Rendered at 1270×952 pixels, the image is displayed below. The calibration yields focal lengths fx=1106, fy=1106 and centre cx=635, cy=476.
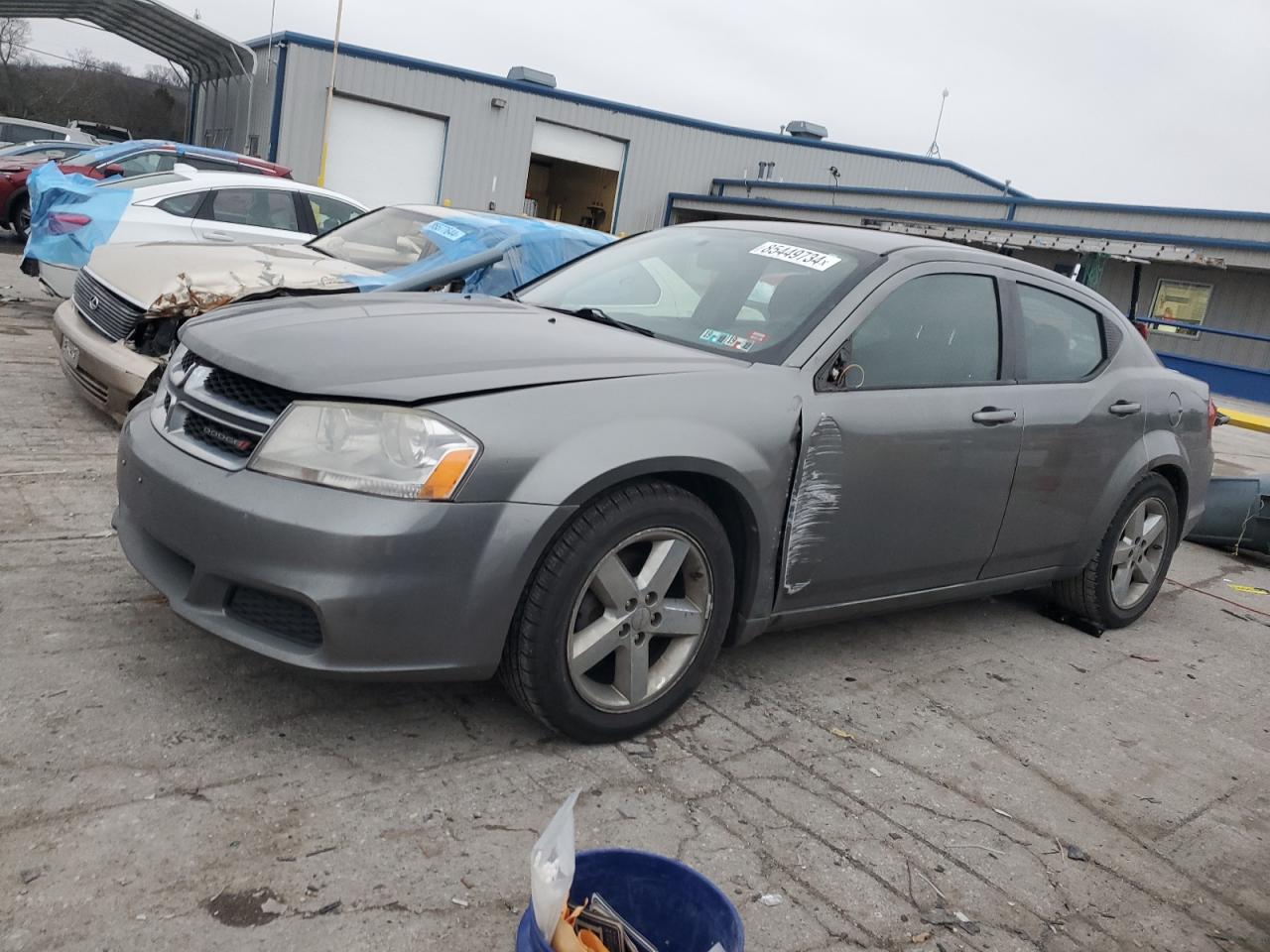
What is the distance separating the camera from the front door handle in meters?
3.99

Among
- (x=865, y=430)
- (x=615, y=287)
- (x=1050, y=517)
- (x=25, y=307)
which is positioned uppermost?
(x=615, y=287)

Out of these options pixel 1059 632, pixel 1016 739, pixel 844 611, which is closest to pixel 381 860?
pixel 844 611

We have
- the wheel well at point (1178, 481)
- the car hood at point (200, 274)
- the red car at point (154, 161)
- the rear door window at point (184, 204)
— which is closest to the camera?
the wheel well at point (1178, 481)

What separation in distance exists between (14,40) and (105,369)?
2009 inches

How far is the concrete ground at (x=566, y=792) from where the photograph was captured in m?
2.38

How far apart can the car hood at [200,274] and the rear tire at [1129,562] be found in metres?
4.01

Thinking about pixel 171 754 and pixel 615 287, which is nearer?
pixel 171 754

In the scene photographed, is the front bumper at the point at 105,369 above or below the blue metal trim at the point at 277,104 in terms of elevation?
below

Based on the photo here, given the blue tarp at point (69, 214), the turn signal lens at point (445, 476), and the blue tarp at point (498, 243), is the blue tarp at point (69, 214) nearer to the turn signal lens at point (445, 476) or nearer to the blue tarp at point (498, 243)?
the blue tarp at point (498, 243)

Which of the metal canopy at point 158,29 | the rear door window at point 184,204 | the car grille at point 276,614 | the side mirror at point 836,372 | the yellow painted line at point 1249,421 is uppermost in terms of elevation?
the metal canopy at point 158,29

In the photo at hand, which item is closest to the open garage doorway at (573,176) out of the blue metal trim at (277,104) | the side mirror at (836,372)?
the blue metal trim at (277,104)

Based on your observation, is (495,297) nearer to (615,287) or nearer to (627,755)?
(615,287)

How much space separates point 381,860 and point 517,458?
1.01 meters

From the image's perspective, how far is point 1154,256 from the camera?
21.8m
